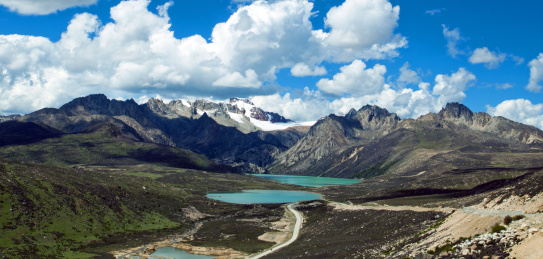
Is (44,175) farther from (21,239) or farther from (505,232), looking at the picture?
(505,232)

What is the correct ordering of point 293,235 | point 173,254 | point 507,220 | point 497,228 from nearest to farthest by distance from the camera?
point 497,228
point 507,220
point 173,254
point 293,235

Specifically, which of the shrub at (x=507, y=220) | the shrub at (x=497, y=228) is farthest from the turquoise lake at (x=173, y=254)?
the shrub at (x=507, y=220)

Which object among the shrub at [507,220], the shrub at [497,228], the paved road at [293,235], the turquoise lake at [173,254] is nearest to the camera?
the shrub at [497,228]

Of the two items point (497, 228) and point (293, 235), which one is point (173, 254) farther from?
point (497, 228)

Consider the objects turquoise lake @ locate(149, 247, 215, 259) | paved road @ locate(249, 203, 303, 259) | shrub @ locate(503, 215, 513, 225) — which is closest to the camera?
shrub @ locate(503, 215, 513, 225)

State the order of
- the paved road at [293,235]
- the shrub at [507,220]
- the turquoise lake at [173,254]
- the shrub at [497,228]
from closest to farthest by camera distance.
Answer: the shrub at [497,228]
the shrub at [507,220]
the paved road at [293,235]
the turquoise lake at [173,254]

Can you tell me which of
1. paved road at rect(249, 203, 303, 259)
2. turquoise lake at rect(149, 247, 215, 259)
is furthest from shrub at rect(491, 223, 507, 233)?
turquoise lake at rect(149, 247, 215, 259)

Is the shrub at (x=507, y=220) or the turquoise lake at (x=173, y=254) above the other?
the shrub at (x=507, y=220)

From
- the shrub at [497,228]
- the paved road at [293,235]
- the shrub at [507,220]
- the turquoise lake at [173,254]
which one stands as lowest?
the turquoise lake at [173,254]

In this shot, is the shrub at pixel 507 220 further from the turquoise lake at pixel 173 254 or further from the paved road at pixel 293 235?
the turquoise lake at pixel 173 254

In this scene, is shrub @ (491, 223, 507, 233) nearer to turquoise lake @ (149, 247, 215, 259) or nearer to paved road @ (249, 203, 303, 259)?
paved road @ (249, 203, 303, 259)

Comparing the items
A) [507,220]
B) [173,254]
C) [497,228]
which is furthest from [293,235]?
[497,228]
